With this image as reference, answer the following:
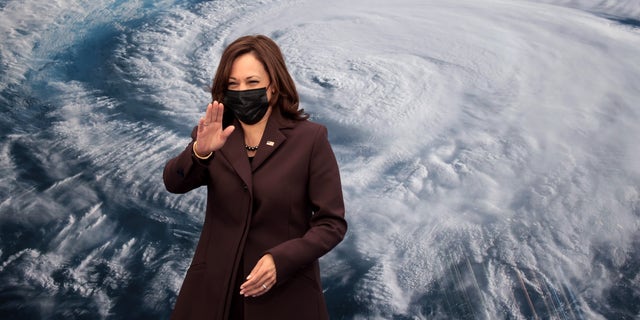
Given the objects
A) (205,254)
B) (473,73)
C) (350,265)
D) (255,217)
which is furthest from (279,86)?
(473,73)

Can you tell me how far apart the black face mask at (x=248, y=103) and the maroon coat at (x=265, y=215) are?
5cm

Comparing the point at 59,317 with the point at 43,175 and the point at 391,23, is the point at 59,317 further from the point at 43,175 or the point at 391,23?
the point at 391,23

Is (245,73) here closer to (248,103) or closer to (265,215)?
(248,103)

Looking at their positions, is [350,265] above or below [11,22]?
below

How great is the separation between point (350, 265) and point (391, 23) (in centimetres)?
117

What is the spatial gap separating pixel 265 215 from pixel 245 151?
0.51ft

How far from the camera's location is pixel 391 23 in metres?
3.11

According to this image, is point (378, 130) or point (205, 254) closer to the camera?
point (205, 254)

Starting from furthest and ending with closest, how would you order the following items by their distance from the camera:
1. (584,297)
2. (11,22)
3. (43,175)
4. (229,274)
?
(11,22), (43,175), (584,297), (229,274)

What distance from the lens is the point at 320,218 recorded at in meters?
1.48

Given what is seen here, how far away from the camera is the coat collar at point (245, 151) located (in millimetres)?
1466

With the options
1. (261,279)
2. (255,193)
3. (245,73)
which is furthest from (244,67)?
(261,279)

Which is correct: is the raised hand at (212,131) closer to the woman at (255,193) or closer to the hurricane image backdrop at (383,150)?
the woman at (255,193)

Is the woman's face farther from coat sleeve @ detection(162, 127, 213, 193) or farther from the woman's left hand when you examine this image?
the woman's left hand
